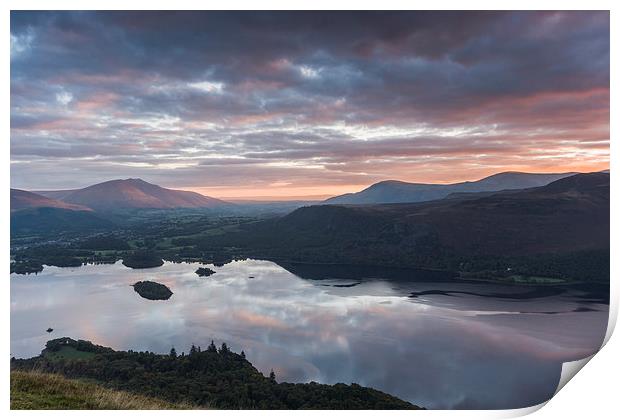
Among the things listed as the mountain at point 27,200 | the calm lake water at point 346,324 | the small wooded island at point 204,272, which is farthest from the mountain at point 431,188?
the mountain at point 27,200

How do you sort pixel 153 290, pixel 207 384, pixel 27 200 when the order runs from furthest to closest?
1. pixel 153 290
2. pixel 27 200
3. pixel 207 384

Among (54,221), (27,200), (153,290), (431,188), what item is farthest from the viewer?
(431,188)

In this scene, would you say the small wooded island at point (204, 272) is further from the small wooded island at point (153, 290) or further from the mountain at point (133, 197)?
the mountain at point (133, 197)

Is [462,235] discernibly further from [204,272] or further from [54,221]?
[54,221]

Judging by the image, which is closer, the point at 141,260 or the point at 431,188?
the point at 141,260

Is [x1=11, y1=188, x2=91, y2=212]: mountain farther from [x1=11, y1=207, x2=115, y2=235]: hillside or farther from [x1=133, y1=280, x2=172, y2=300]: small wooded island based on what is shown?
[x1=133, y1=280, x2=172, y2=300]: small wooded island

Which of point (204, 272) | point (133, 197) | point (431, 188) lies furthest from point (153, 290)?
point (431, 188)

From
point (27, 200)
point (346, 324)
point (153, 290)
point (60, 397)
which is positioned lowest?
point (346, 324)
